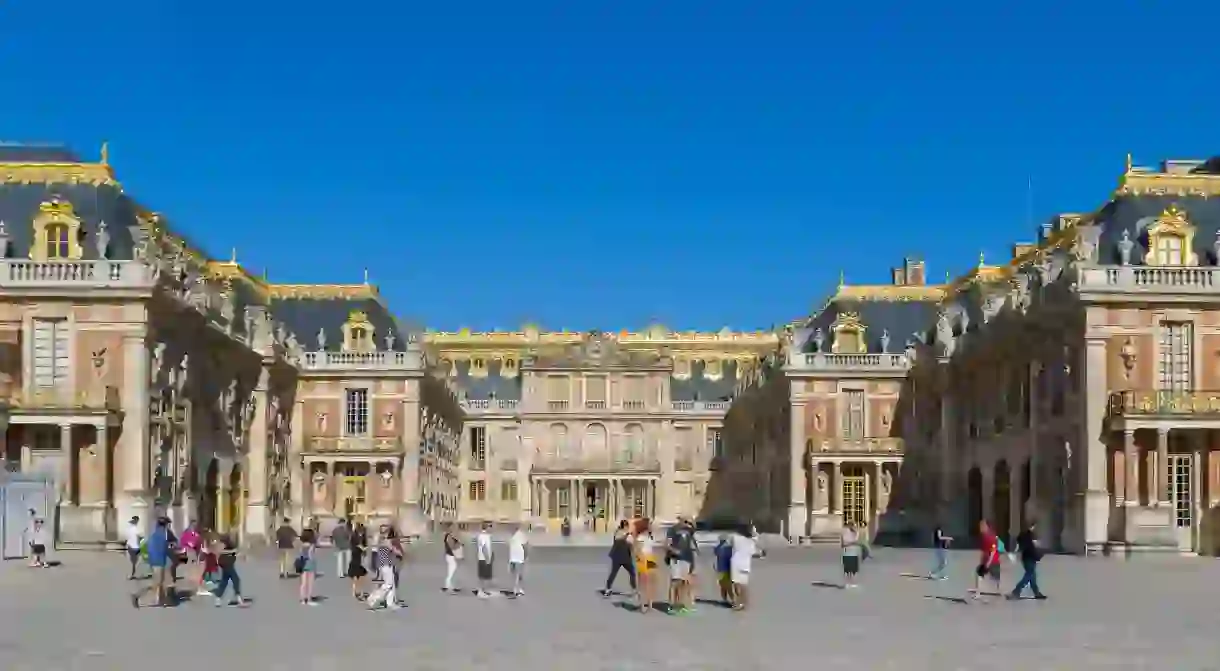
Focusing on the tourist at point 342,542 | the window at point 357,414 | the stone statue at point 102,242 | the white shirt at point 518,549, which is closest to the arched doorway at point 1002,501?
the tourist at point 342,542

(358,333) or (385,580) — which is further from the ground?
(358,333)

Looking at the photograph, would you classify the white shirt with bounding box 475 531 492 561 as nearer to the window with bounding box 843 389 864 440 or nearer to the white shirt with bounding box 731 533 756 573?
the white shirt with bounding box 731 533 756 573

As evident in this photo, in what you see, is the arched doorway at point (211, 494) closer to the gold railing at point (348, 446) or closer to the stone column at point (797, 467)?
the gold railing at point (348, 446)

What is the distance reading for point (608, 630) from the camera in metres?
24.1

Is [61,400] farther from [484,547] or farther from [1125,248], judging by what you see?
[1125,248]

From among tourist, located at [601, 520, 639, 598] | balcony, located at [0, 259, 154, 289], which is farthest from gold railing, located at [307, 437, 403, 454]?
tourist, located at [601, 520, 639, 598]

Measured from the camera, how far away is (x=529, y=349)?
5285 inches

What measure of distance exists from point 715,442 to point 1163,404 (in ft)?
253

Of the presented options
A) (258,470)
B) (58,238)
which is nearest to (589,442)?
(258,470)

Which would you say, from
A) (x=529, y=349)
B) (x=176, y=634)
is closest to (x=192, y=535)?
(x=176, y=634)

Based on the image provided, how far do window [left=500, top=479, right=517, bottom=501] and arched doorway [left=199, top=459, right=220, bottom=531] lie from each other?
62.5 metres

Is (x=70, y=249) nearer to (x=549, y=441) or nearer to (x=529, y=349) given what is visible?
(x=549, y=441)

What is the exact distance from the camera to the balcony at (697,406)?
126m

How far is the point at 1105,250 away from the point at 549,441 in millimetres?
74951
